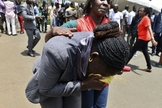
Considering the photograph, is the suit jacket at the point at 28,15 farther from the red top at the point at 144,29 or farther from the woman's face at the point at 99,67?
the woman's face at the point at 99,67

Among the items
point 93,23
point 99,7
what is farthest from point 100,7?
point 93,23

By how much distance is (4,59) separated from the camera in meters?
4.78

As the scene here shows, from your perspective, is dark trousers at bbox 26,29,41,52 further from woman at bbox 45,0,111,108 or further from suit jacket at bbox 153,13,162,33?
suit jacket at bbox 153,13,162,33

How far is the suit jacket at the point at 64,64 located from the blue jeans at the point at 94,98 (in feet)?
1.83

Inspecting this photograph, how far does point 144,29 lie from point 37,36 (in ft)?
9.17

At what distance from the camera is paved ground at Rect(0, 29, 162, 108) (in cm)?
305

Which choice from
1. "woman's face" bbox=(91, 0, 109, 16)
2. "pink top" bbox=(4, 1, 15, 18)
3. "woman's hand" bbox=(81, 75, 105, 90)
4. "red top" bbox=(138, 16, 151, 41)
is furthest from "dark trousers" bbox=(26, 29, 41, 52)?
"woman's hand" bbox=(81, 75, 105, 90)

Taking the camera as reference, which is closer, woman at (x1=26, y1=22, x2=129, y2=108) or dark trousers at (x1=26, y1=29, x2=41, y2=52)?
woman at (x1=26, y1=22, x2=129, y2=108)

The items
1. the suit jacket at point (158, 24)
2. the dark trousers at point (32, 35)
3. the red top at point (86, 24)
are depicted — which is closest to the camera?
the red top at point (86, 24)

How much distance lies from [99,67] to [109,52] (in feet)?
0.43

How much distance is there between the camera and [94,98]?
193cm

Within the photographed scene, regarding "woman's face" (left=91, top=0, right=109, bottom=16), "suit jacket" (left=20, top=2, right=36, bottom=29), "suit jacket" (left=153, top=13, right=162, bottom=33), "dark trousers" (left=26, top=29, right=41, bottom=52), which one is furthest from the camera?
"suit jacket" (left=153, top=13, right=162, bottom=33)

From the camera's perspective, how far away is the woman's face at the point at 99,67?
3.78ft

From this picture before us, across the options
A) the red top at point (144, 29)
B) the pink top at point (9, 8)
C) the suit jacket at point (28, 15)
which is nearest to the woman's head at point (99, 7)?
the red top at point (144, 29)
